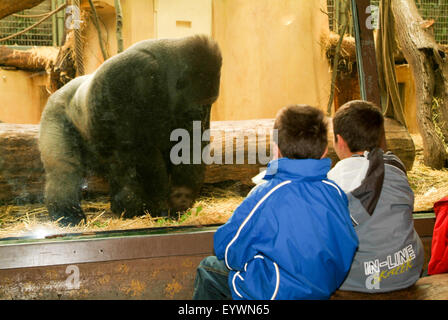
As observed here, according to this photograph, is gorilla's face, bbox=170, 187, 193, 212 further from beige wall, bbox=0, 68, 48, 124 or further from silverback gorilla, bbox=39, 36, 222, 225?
beige wall, bbox=0, 68, 48, 124

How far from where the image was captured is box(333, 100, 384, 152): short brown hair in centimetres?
194

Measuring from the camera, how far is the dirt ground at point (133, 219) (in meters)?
2.46

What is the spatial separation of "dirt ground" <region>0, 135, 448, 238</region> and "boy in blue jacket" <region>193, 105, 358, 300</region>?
1201 millimetres

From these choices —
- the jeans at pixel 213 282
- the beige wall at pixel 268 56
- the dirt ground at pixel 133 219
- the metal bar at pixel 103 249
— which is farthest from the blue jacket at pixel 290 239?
the beige wall at pixel 268 56

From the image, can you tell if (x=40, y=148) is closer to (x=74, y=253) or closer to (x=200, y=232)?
(x=74, y=253)

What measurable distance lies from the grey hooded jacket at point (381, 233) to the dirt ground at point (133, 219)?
43.6 inches

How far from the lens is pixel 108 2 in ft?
8.51

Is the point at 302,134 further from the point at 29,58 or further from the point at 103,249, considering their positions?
the point at 29,58

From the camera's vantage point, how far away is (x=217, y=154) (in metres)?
2.88

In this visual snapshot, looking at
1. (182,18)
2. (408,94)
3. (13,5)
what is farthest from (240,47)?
(408,94)

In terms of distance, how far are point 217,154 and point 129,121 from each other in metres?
0.62

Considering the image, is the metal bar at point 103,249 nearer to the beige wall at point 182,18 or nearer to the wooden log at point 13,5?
the beige wall at point 182,18
